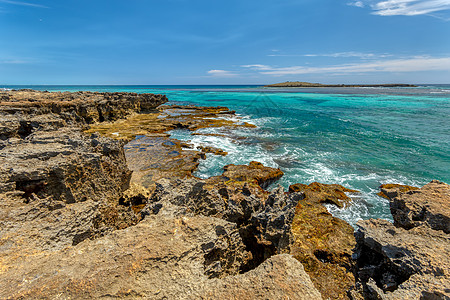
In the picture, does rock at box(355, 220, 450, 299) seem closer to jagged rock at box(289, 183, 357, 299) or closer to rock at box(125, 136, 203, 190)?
jagged rock at box(289, 183, 357, 299)

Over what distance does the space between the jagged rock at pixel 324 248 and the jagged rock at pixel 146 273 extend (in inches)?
143

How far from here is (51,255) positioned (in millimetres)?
3424

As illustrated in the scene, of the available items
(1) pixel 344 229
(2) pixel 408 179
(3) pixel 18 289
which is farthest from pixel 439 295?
(2) pixel 408 179

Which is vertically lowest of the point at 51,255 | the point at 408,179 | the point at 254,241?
the point at 408,179

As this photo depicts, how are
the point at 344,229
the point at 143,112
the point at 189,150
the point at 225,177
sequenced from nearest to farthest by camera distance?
the point at 344,229
the point at 225,177
the point at 189,150
the point at 143,112

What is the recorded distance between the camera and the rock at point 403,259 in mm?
3729

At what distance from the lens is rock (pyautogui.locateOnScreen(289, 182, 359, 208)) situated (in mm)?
11859

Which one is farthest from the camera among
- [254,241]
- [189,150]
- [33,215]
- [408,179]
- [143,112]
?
[143,112]

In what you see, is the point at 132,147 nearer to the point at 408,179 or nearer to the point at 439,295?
the point at 439,295

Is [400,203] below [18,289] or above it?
below

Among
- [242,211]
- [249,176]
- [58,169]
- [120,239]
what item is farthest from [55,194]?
[249,176]

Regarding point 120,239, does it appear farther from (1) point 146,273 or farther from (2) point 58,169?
(2) point 58,169

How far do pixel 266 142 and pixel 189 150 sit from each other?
9816 millimetres

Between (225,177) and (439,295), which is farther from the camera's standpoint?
(225,177)
